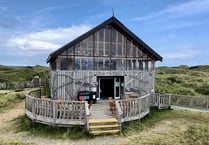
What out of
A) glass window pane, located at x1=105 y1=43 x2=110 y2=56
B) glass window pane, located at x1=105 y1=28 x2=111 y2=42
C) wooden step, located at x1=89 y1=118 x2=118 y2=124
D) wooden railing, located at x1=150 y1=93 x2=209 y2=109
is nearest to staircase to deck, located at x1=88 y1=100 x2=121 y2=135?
wooden step, located at x1=89 y1=118 x2=118 y2=124

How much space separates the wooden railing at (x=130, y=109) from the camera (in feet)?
34.4

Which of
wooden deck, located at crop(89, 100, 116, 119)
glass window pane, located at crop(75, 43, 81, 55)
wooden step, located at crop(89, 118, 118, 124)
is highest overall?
glass window pane, located at crop(75, 43, 81, 55)

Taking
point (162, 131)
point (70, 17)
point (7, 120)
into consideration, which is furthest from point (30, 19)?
point (162, 131)

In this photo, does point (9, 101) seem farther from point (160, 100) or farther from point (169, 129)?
point (169, 129)

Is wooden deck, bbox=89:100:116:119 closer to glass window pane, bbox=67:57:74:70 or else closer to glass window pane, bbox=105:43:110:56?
glass window pane, bbox=67:57:74:70

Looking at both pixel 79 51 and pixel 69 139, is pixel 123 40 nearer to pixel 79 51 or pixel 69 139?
pixel 79 51

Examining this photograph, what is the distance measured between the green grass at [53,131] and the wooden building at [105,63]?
127 inches

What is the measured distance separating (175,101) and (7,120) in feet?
48.7

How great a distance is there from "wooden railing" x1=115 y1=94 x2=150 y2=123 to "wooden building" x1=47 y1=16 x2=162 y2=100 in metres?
3.62

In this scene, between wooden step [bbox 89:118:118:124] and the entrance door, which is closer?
wooden step [bbox 89:118:118:124]

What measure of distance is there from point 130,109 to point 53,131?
4.78 meters

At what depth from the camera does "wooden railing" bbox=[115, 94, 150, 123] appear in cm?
1048

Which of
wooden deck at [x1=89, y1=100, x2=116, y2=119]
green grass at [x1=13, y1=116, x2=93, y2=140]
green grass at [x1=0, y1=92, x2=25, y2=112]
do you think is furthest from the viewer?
green grass at [x1=0, y1=92, x2=25, y2=112]

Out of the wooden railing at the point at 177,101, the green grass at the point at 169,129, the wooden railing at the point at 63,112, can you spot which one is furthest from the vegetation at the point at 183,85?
the wooden railing at the point at 63,112
